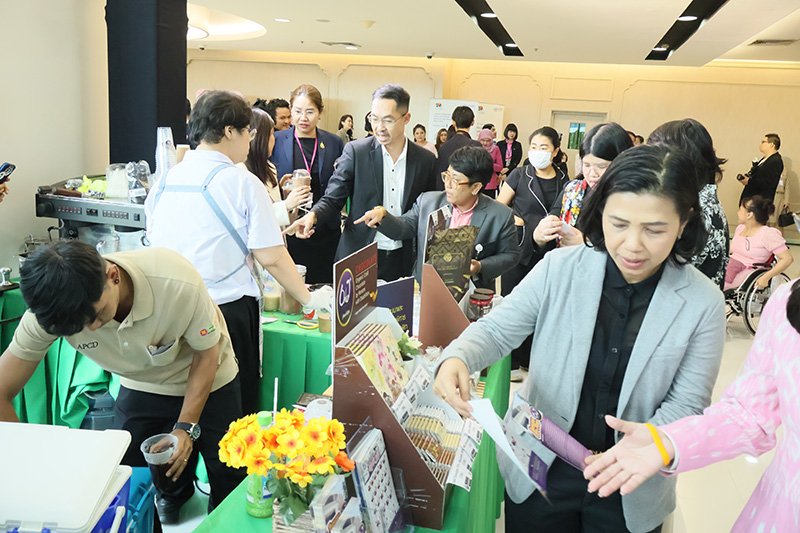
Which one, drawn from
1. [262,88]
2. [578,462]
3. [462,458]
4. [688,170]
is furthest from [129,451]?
[262,88]

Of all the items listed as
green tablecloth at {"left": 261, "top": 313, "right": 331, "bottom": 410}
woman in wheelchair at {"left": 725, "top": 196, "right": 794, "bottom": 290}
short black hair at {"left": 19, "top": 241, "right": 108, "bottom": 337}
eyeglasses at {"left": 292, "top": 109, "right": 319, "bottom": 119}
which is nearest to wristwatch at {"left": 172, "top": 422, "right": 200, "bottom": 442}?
short black hair at {"left": 19, "top": 241, "right": 108, "bottom": 337}

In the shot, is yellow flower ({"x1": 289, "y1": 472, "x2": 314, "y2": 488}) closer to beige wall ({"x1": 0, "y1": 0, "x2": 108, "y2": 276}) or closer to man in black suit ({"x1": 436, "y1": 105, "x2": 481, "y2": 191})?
beige wall ({"x1": 0, "y1": 0, "x2": 108, "y2": 276})

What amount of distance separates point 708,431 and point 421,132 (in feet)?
30.5

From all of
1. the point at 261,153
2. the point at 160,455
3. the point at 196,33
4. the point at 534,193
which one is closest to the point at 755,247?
the point at 534,193

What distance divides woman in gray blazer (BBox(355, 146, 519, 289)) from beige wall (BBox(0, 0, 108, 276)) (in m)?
1.82

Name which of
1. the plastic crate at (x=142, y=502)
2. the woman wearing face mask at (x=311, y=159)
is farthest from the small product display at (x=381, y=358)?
the woman wearing face mask at (x=311, y=159)

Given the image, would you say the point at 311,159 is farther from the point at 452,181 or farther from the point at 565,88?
the point at 565,88

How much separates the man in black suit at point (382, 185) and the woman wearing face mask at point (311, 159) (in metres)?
0.42

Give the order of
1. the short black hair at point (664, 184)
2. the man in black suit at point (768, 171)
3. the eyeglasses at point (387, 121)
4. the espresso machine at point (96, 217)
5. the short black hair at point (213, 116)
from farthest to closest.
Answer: the man in black suit at point (768, 171), the eyeglasses at point (387, 121), the espresso machine at point (96, 217), the short black hair at point (213, 116), the short black hair at point (664, 184)

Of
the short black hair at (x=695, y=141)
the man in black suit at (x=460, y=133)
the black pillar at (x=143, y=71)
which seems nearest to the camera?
the short black hair at (x=695, y=141)

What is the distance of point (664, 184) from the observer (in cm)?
119

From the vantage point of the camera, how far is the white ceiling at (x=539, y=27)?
620 centimetres

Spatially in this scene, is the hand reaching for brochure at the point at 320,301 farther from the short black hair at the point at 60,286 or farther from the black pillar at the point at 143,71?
the black pillar at the point at 143,71

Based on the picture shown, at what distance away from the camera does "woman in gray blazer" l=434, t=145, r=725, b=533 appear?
4.01ft
